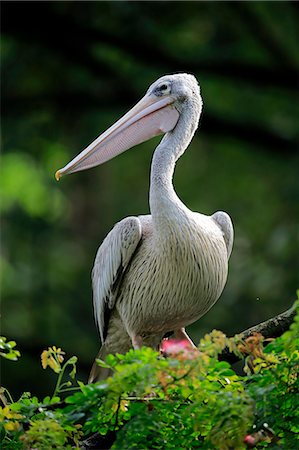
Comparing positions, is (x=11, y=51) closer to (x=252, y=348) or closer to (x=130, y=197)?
(x=130, y=197)

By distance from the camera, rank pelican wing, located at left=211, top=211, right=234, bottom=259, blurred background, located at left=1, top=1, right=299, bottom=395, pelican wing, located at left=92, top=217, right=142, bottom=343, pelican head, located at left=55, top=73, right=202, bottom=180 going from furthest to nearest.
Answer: blurred background, located at left=1, top=1, right=299, bottom=395 → pelican wing, located at left=211, top=211, right=234, bottom=259 → pelican head, located at left=55, top=73, right=202, bottom=180 → pelican wing, located at left=92, top=217, right=142, bottom=343

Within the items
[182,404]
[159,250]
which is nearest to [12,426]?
[182,404]

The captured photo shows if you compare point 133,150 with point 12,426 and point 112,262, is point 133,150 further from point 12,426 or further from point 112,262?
point 12,426

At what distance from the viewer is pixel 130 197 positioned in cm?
2191

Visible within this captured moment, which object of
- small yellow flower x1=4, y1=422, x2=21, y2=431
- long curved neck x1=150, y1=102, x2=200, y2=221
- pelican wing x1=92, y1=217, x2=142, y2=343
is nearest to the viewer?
small yellow flower x1=4, y1=422, x2=21, y2=431

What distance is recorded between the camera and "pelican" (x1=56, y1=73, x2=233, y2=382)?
7.73 meters

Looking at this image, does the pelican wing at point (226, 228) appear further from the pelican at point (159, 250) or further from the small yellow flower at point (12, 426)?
the small yellow flower at point (12, 426)

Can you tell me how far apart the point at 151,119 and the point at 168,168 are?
56 cm

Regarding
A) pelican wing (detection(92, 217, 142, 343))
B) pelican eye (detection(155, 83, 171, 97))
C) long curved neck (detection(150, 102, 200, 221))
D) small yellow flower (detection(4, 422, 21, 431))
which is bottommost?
small yellow flower (detection(4, 422, 21, 431))

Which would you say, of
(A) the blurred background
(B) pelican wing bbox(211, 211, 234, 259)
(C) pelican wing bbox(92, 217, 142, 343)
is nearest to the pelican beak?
(C) pelican wing bbox(92, 217, 142, 343)

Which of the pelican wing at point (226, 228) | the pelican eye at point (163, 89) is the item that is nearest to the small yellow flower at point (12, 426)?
the pelican wing at point (226, 228)

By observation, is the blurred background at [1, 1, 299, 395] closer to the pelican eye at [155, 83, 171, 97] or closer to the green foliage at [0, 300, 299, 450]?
the pelican eye at [155, 83, 171, 97]

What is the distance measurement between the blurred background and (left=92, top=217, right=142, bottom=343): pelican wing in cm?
599

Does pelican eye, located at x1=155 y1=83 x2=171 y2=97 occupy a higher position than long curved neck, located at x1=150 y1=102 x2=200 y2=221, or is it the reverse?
pelican eye, located at x1=155 y1=83 x2=171 y2=97
